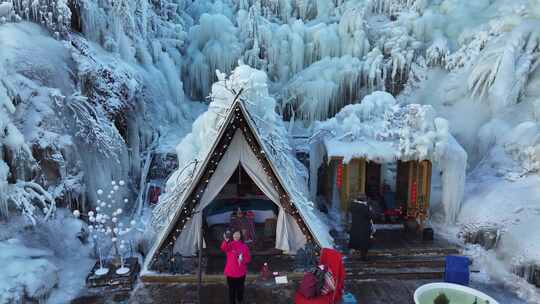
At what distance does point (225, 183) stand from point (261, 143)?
3.72 feet

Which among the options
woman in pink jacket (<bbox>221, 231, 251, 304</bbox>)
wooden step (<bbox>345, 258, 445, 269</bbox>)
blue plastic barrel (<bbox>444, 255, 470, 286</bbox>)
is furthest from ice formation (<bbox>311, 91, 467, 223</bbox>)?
woman in pink jacket (<bbox>221, 231, 251, 304</bbox>)

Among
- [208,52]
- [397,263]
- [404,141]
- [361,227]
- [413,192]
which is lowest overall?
[397,263]

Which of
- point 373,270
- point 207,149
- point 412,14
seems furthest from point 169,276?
point 412,14

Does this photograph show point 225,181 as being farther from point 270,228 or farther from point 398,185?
point 398,185

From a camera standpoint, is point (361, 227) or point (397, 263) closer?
point (361, 227)

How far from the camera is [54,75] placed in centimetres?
1105

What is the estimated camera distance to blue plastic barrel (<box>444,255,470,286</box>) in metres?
8.95

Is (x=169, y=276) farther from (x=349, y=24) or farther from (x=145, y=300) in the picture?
(x=349, y=24)

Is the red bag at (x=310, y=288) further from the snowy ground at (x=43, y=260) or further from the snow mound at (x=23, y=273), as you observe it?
the snow mound at (x=23, y=273)

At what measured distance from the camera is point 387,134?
448 inches

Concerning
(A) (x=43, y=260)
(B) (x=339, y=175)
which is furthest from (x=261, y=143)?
(A) (x=43, y=260)

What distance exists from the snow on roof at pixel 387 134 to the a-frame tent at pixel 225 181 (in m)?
2.13

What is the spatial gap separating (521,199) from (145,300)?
8607 mm

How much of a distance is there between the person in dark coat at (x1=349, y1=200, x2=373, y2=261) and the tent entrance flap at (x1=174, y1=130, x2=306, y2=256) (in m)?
1.03
